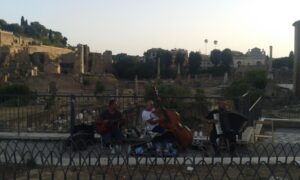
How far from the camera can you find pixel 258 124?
13.7 metres

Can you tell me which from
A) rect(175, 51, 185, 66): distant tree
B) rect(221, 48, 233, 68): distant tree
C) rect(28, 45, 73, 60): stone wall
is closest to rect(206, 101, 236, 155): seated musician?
rect(221, 48, 233, 68): distant tree

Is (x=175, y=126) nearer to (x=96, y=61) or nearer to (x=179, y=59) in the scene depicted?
(x=96, y=61)

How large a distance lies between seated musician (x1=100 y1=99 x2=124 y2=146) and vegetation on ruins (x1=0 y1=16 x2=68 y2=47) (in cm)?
12705

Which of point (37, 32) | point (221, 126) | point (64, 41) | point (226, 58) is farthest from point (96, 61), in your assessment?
point (221, 126)

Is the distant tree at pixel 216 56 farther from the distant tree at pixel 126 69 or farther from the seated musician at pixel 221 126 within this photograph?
the seated musician at pixel 221 126

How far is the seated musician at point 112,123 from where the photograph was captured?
1029 centimetres

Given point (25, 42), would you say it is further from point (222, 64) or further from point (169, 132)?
point (169, 132)

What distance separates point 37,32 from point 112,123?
14147 centimetres

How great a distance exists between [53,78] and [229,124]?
177 ft

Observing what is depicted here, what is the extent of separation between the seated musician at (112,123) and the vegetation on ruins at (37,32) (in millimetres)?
127052

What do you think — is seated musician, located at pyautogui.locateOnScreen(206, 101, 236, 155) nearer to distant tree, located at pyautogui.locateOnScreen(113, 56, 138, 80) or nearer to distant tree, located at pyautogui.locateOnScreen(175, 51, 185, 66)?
distant tree, located at pyautogui.locateOnScreen(113, 56, 138, 80)

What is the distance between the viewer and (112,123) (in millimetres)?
10320

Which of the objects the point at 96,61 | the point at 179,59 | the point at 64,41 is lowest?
the point at 96,61

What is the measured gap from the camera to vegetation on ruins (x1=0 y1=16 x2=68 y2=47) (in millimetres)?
137000
